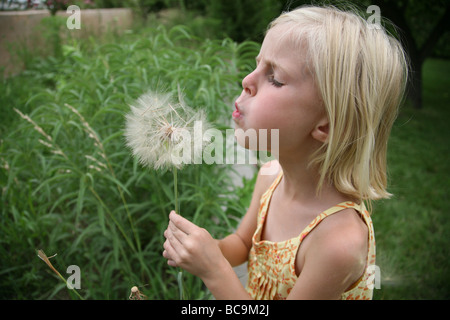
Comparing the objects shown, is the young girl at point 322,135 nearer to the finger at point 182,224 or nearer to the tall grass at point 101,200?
the finger at point 182,224

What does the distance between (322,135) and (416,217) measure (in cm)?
260

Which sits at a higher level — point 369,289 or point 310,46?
point 310,46

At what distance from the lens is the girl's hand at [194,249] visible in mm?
1072

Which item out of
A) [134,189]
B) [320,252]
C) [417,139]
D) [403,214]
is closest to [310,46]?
[320,252]

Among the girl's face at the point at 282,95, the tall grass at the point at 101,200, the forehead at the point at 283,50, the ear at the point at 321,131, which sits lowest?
the tall grass at the point at 101,200

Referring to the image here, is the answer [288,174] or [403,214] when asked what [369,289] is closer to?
[288,174]

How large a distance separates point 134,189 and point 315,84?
57.4 inches

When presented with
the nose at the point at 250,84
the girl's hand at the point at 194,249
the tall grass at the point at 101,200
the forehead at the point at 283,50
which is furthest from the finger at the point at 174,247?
the tall grass at the point at 101,200

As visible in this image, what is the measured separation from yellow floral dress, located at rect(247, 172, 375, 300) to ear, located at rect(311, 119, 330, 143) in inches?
8.6

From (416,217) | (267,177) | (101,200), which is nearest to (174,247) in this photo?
(267,177)

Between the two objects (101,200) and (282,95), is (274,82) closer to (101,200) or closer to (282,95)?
(282,95)

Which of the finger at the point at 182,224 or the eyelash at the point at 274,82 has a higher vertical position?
the eyelash at the point at 274,82

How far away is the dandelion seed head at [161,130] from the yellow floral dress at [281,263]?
Answer: 1.39 ft
